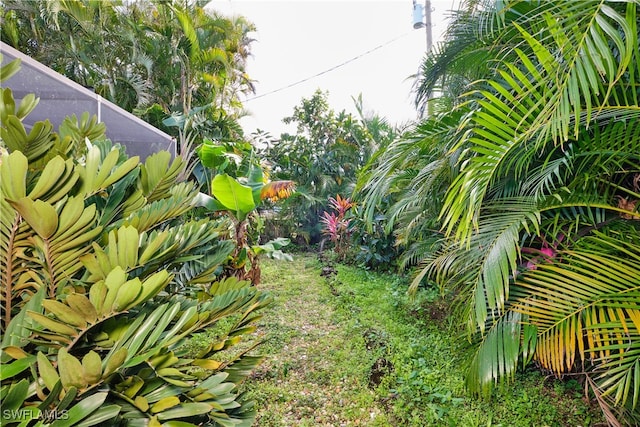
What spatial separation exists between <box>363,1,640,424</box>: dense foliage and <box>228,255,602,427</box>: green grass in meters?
0.24

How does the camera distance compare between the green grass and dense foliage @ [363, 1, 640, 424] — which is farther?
the green grass

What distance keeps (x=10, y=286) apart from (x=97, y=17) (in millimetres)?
6763

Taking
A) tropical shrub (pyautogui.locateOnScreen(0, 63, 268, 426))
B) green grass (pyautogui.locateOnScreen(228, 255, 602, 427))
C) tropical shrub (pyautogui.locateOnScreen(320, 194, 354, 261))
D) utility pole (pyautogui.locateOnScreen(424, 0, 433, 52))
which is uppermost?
utility pole (pyautogui.locateOnScreen(424, 0, 433, 52))

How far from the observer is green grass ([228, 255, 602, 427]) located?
165 centimetres

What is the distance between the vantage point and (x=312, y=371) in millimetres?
2180

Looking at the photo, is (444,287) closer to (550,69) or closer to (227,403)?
(550,69)

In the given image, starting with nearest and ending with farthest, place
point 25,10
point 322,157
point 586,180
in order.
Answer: point 586,180 → point 25,10 → point 322,157

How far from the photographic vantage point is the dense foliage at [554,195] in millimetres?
1024

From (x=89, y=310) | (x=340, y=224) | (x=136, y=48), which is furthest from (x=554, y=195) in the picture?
(x=136, y=48)

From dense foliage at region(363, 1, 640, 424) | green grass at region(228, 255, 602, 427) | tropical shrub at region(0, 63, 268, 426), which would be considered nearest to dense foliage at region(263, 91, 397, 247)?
green grass at region(228, 255, 602, 427)

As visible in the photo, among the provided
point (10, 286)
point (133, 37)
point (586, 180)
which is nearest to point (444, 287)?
point (586, 180)

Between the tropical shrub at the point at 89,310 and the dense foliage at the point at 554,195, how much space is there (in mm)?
1067

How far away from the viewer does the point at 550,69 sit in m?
1.05

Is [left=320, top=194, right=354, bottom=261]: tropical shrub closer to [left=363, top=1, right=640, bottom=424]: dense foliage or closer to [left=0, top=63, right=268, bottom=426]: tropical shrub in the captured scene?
[left=363, top=1, right=640, bottom=424]: dense foliage
